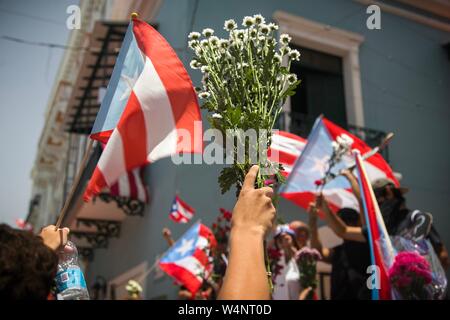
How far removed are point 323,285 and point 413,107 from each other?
3.73 meters

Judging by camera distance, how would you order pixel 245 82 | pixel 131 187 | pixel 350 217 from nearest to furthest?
pixel 245 82 < pixel 350 217 < pixel 131 187

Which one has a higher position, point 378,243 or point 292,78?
point 292,78

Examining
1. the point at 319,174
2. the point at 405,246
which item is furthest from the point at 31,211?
the point at 405,246

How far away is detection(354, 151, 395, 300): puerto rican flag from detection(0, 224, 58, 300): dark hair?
2.65 metres

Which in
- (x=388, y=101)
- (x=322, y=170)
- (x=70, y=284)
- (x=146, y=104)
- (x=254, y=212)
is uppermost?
(x=388, y=101)

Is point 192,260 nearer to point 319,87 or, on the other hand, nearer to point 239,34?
point 239,34

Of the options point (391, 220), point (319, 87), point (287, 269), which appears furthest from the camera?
point (319, 87)

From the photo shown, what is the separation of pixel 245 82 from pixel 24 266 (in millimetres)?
1245

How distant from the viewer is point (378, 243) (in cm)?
368

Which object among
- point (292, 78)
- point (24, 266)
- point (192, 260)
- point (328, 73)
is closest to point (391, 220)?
point (192, 260)

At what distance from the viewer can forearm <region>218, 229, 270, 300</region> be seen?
1.25 meters

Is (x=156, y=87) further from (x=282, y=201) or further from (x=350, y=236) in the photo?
(x=282, y=201)

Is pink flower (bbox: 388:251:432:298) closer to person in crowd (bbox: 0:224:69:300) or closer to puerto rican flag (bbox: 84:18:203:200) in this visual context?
puerto rican flag (bbox: 84:18:203:200)

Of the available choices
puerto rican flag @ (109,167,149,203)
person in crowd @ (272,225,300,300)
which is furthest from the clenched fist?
puerto rican flag @ (109,167,149,203)
